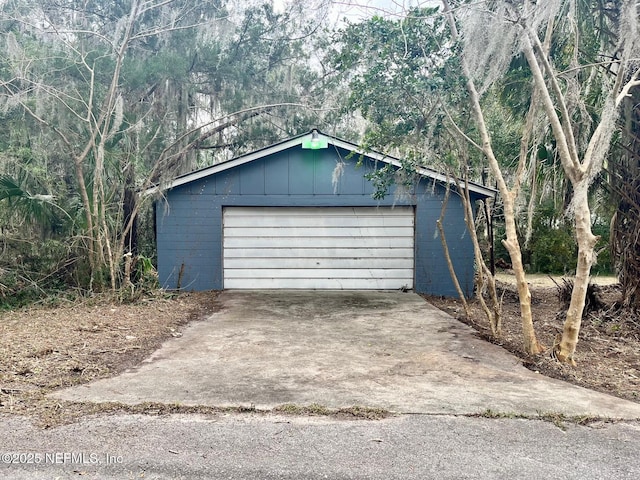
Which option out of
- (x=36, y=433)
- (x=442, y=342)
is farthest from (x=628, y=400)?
(x=36, y=433)

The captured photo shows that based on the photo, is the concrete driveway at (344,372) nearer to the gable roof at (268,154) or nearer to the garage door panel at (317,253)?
the garage door panel at (317,253)

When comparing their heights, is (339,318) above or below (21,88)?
below

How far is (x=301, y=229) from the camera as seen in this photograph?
9.71 metres

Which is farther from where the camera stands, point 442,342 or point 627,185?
point 627,185

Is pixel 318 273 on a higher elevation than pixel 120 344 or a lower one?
higher

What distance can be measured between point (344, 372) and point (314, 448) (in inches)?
60.7

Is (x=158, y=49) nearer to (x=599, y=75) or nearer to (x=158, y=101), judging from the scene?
(x=158, y=101)

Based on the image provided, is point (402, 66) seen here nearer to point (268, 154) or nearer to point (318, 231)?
point (268, 154)

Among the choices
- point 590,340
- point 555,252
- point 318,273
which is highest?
point 555,252

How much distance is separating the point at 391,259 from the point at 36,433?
7554 mm

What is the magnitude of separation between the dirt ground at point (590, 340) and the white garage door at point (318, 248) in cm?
131

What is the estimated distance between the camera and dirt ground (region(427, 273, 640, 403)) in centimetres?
414

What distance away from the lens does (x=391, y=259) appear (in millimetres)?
9648

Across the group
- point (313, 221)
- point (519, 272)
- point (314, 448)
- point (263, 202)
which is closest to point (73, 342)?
point (314, 448)
